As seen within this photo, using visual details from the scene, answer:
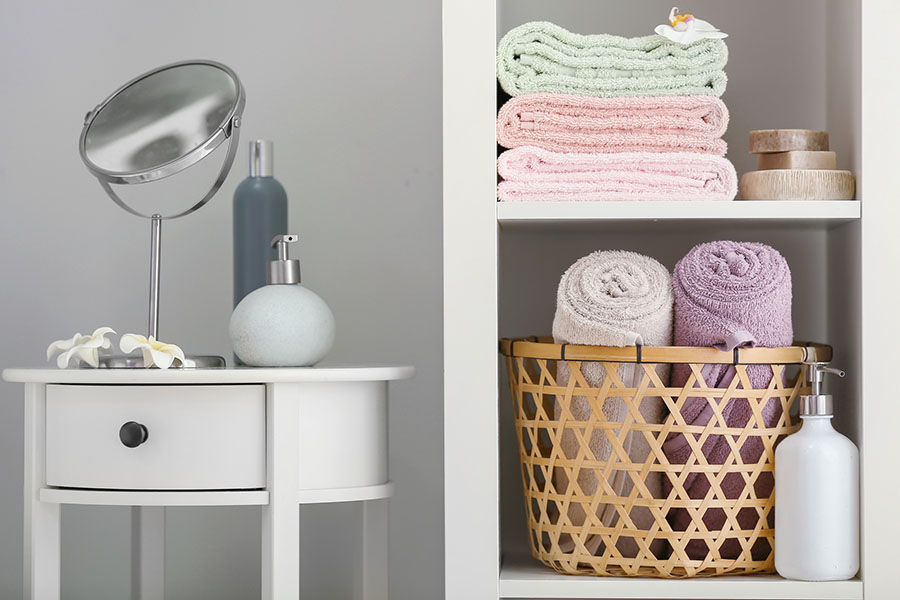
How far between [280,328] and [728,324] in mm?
521

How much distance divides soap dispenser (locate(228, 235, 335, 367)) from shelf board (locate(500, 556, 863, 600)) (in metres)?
0.36

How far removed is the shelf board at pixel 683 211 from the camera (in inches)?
42.2

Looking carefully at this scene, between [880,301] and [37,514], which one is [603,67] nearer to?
[880,301]

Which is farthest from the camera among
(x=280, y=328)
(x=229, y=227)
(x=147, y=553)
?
(x=229, y=227)

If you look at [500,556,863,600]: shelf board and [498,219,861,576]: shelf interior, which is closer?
[500,556,863,600]: shelf board

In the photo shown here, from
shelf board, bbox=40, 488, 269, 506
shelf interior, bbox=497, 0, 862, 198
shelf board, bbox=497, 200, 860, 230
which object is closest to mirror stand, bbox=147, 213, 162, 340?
shelf board, bbox=40, 488, 269, 506

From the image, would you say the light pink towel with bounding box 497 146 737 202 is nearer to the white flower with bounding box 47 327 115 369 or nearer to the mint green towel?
the mint green towel

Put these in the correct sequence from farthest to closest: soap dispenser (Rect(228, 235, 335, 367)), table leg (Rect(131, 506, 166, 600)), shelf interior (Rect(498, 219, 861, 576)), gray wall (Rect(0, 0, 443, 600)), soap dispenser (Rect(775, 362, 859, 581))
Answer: gray wall (Rect(0, 0, 443, 600)) < table leg (Rect(131, 506, 166, 600)) < shelf interior (Rect(498, 219, 861, 576)) < soap dispenser (Rect(228, 235, 335, 367)) < soap dispenser (Rect(775, 362, 859, 581))

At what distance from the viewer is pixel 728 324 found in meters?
1.06

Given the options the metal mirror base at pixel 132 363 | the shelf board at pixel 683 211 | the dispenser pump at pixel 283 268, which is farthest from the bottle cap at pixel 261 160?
the shelf board at pixel 683 211

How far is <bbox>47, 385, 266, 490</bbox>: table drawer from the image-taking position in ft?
3.55

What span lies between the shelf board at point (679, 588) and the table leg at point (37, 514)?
1.76 ft

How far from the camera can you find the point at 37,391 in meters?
1.12

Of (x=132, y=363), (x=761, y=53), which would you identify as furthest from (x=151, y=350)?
(x=761, y=53)
